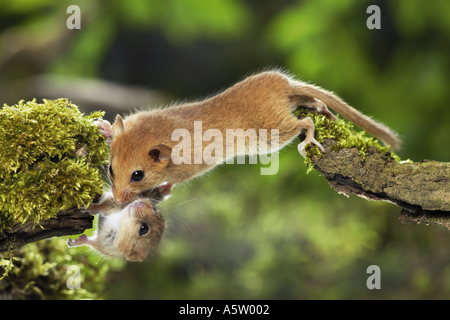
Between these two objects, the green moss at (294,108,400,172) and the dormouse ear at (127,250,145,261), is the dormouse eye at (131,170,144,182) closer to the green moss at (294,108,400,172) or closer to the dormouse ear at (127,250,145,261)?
the dormouse ear at (127,250,145,261)

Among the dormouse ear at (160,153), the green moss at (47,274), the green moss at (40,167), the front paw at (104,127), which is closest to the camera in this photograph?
the green moss at (40,167)

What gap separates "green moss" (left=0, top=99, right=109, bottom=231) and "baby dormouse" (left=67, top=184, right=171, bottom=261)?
0.71ft

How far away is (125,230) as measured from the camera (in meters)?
2.13

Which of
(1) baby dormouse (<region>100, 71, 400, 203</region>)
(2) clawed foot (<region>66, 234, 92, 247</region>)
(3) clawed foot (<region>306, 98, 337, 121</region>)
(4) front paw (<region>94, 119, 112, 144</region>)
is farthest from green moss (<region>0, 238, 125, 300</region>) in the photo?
(3) clawed foot (<region>306, 98, 337, 121</region>)

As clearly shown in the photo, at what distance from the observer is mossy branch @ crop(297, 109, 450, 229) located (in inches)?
79.4

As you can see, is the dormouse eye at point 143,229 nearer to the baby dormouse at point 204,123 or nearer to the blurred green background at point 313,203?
the baby dormouse at point 204,123

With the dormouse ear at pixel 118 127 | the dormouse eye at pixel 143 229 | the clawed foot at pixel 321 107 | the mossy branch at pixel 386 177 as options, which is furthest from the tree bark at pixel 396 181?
the dormouse ear at pixel 118 127

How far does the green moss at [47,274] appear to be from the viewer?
8.38 ft

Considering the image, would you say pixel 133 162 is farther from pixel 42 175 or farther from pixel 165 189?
pixel 42 175

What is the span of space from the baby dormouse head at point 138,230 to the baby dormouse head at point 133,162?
15 centimetres

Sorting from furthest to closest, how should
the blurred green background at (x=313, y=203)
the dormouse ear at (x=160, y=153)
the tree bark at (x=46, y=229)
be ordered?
1. the blurred green background at (x=313, y=203)
2. the dormouse ear at (x=160, y=153)
3. the tree bark at (x=46, y=229)

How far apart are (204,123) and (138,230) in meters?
0.74
